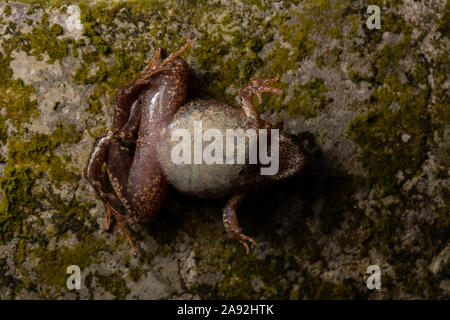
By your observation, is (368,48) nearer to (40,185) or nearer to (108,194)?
(108,194)

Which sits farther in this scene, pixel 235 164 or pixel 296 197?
pixel 296 197

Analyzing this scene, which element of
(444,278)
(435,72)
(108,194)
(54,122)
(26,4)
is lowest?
(444,278)

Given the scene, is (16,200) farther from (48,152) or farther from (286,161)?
(286,161)

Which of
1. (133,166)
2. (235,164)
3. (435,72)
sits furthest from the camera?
(435,72)

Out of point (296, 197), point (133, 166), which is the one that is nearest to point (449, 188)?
point (296, 197)

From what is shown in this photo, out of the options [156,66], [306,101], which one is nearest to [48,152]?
[156,66]

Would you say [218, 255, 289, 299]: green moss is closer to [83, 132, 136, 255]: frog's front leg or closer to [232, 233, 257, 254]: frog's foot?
[232, 233, 257, 254]: frog's foot

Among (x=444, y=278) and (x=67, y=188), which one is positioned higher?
(x=67, y=188)
